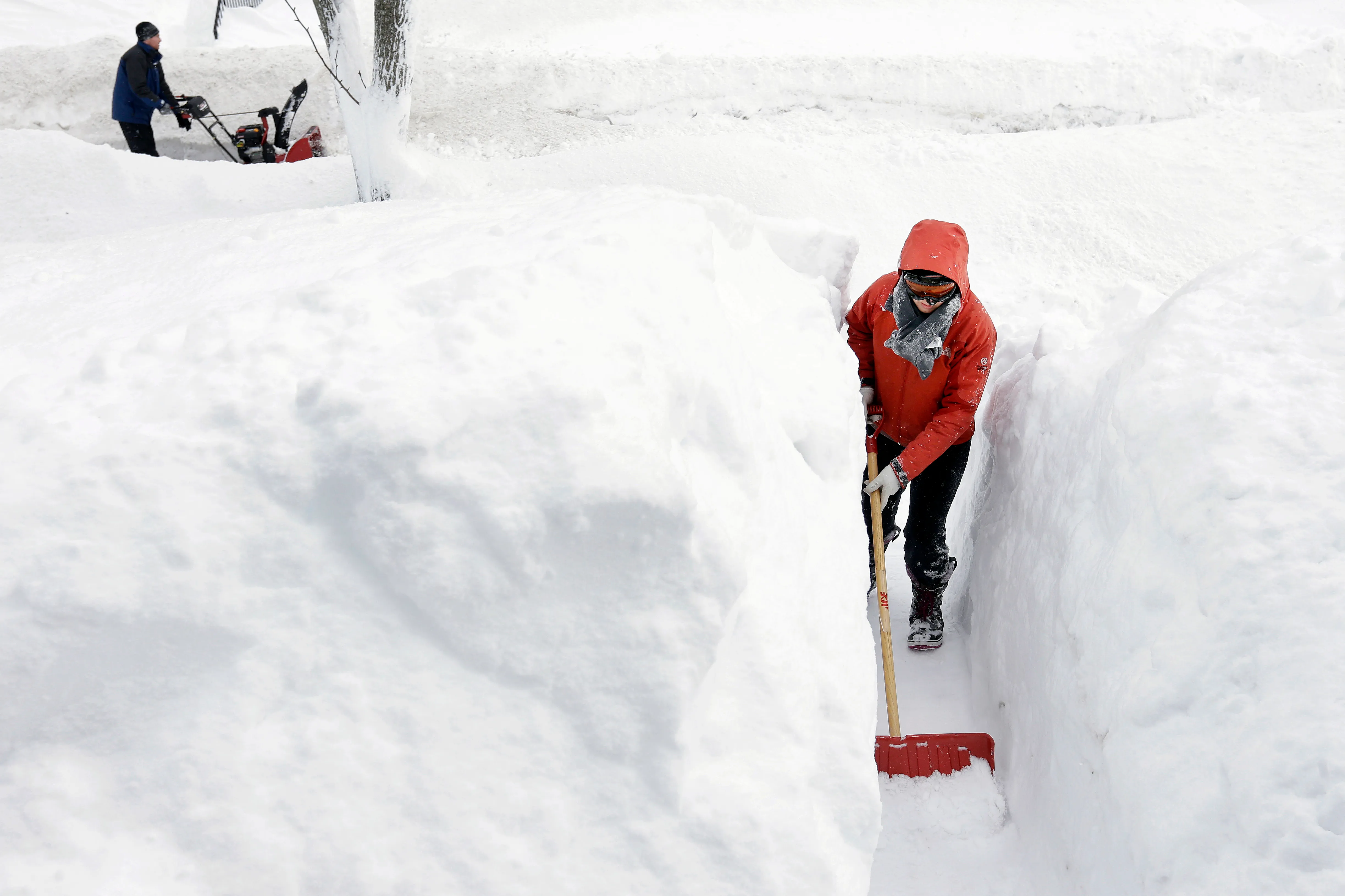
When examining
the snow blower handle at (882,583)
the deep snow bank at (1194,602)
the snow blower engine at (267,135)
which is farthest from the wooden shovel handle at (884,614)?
the snow blower engine at (267,135)

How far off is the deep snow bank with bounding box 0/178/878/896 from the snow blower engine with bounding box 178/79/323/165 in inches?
227

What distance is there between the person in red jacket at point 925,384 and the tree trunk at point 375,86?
12.8ft

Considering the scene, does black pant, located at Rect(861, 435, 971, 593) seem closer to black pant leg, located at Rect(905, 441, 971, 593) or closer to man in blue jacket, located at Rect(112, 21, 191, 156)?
black pant leg, located at Rect(905, 441, 971, 593)

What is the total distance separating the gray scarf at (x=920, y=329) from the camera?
2848 millimetres

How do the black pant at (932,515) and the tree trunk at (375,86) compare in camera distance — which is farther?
the tree trunk at (375,86)

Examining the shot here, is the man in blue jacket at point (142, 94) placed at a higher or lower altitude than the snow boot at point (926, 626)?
higher

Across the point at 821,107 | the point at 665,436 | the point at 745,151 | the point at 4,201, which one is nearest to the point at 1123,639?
the point at 665,436

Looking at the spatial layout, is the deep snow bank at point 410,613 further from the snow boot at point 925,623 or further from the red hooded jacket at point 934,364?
the snow boot at point 925,623

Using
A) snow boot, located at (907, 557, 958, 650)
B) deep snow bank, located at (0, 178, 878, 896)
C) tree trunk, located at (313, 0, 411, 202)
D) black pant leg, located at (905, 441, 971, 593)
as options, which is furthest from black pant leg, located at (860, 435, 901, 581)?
tree trunk, located at (313, 0, 411, 202)

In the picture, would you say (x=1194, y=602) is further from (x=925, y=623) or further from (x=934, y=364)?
(x=925, y=623)

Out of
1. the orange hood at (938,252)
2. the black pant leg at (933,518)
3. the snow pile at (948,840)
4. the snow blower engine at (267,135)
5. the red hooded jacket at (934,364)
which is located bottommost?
the snow pile at (948,840)

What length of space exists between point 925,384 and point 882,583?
75cm

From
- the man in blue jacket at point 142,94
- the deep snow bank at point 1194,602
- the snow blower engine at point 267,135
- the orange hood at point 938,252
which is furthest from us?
the snow blower engine at point 267,135

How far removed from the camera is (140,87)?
252 inches
